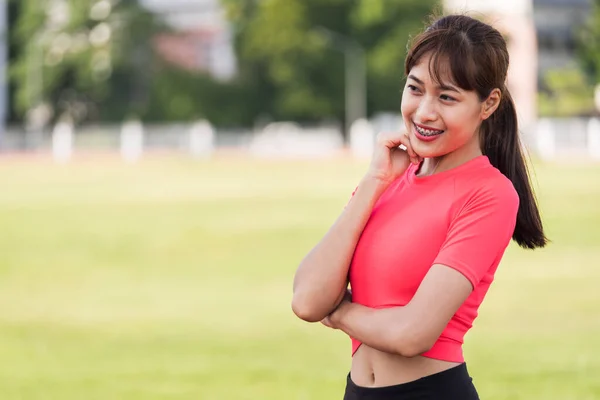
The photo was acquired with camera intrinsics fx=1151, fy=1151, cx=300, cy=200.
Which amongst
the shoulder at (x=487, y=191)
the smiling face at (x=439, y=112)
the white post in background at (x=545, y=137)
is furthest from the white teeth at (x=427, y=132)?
the white post in background at (x=545, y=137)

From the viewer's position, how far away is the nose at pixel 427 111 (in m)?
2.63

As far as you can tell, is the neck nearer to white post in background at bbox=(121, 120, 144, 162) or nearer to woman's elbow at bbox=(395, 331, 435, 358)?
woman's elbow at bbox=(395, 331, 435, 358)

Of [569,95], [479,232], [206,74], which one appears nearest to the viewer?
[479,232]

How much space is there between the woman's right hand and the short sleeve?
0.23 meters

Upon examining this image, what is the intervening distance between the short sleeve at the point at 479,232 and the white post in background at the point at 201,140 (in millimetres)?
55936

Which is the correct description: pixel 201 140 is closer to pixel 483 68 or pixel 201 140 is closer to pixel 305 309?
pixel 305 309

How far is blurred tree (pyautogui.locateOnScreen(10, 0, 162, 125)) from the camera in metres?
65.1

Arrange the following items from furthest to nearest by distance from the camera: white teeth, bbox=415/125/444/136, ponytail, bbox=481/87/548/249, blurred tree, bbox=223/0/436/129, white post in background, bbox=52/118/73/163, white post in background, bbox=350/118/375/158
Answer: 1. blurred tree, bbox=223/0/436/129
2. white post in background, bbox=52/118/73/163
3. white post in background, bbox=350/118/375/158
4. ponytail, bbox=481/87/548/249
5. white teeth, bbox=415/125/444/136

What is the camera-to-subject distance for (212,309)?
10.7m

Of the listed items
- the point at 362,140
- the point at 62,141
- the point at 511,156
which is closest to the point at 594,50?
the point at 362,140

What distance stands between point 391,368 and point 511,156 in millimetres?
600

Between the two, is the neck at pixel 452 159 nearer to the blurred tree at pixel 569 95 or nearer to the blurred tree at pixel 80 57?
the blurred tree at pixel 569 95

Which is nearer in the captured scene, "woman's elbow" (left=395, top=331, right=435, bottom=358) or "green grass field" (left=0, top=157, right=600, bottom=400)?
"woman's elbow" (left=395, top=331, right=435, bottom=358)

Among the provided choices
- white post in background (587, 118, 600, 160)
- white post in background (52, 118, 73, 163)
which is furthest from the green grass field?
white post in background (52, 118, 73, 163)
